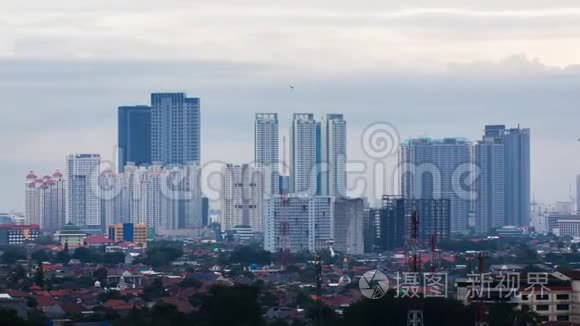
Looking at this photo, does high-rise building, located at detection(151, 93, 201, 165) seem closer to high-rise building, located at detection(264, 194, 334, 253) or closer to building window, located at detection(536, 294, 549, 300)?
high-rise building, located at detection(264, 194, 334, 253)

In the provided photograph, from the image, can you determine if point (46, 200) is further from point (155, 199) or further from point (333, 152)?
point (333, 152)

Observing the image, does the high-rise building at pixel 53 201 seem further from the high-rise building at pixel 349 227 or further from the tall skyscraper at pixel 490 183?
the high-rise building at pixel 349 227

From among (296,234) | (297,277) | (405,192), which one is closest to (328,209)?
(296,234)

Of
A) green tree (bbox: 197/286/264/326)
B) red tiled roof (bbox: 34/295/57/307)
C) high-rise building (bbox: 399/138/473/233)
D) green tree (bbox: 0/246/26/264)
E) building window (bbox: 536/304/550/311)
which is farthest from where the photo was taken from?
high-rise building (bbox: 399/138/473/233)

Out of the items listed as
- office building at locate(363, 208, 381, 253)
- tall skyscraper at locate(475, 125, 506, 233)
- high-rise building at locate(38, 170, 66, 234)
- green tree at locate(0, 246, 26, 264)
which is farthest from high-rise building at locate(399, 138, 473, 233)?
green tree at locate(0, 246, 26, 264)

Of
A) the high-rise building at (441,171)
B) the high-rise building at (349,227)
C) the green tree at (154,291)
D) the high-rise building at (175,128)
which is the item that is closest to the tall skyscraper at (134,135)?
the high-rise building at (175,128)

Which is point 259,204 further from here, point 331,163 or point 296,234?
point 296,234
